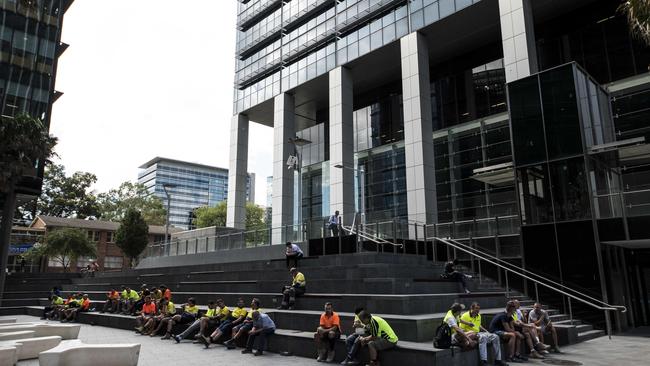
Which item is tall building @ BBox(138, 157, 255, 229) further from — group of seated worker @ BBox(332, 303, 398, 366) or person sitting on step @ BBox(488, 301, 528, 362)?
person sitting on step @ BBox(488, 301, 528, 362)

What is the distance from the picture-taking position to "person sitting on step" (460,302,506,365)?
9.85 m

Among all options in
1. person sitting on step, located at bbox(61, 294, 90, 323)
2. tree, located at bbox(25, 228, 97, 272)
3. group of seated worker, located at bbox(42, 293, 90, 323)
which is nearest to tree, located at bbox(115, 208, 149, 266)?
tree, located at bbox(25, 228, 97, 272)

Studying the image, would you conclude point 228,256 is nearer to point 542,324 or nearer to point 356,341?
point 356,341

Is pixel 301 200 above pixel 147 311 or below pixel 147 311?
above

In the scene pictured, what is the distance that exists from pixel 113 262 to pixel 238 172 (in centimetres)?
3181

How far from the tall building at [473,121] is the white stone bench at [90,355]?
13.0 meters

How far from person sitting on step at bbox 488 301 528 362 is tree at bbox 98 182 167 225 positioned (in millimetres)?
64101

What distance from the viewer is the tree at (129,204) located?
68750 mm

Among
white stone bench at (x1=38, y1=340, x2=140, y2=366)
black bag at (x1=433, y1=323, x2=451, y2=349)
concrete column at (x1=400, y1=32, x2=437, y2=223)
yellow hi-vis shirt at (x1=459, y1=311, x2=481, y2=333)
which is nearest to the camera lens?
white stone bench at (x1=38, y1=340, x2=140, y2=366)

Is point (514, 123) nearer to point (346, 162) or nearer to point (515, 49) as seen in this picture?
point (515, 49)

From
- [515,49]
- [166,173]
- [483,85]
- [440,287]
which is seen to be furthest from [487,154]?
[166,173]

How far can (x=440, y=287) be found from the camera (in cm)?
1401

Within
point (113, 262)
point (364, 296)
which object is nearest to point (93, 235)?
point (113, 262)

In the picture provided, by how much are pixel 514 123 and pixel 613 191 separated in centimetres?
474
